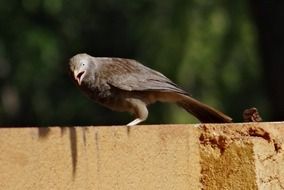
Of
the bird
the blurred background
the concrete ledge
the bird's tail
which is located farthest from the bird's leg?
the blurred background

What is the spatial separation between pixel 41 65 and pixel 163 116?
2.27m

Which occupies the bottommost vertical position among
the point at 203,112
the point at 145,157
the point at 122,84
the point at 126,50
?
the point at 145,157

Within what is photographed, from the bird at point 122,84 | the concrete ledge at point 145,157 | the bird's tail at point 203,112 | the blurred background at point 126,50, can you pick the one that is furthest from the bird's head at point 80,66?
the blurred background at point 126,50

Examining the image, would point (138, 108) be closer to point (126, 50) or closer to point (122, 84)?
point (122, 84)

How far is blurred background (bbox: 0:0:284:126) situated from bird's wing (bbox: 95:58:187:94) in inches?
273

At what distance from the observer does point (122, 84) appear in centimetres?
662

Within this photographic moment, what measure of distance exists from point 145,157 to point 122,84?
1.63 m

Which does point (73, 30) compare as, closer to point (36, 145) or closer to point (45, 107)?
point (45, 107)

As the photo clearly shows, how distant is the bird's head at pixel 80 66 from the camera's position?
656 cm

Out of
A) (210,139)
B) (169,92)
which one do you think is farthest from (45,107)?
(210,139)

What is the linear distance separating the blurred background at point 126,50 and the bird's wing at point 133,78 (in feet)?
22.7

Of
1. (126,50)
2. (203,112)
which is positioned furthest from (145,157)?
(126,50)

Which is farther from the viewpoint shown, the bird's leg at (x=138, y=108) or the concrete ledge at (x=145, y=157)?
the bird's leg at (x=138, y=108)

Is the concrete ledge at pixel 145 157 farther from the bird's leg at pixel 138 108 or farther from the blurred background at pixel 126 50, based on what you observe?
the blurred background at pixel 126 50
